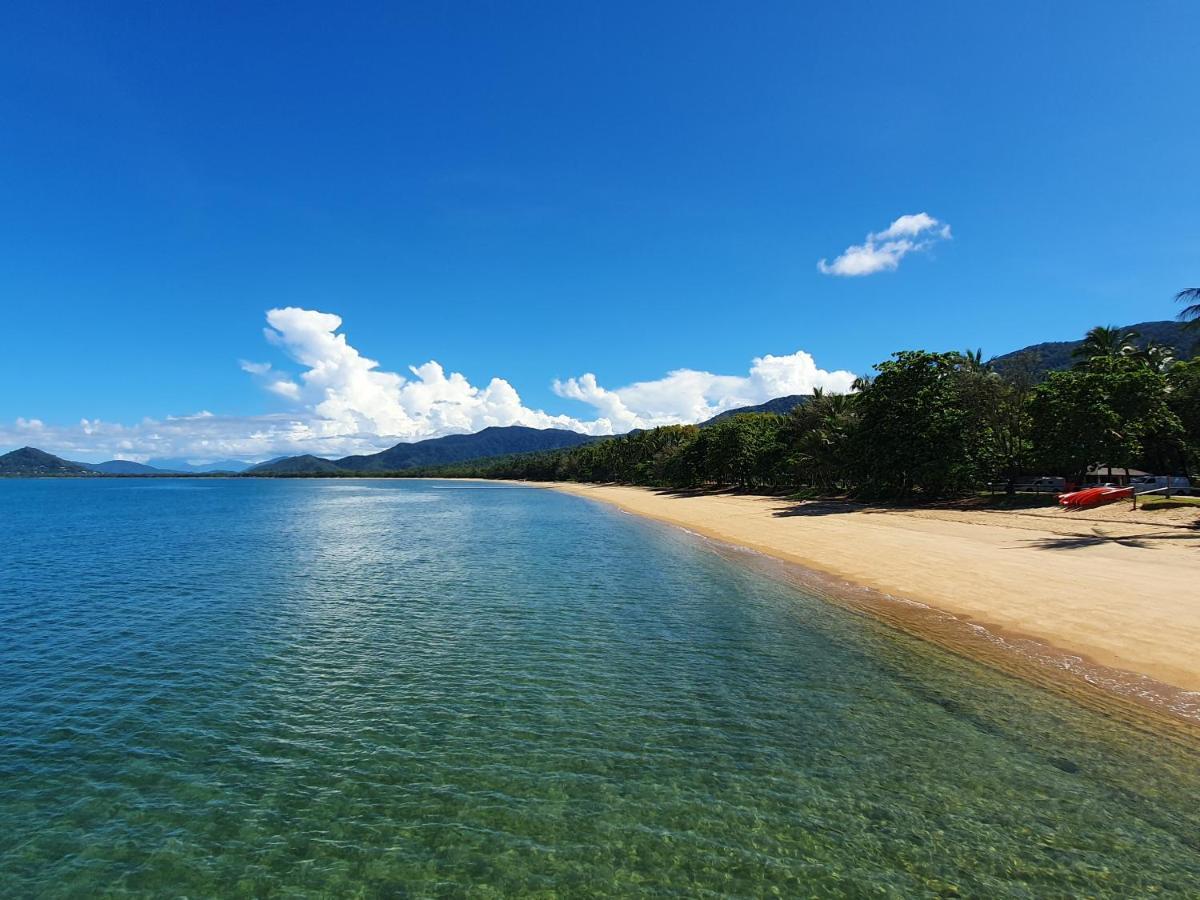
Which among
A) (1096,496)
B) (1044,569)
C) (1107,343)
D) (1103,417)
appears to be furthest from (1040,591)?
(1107,343)

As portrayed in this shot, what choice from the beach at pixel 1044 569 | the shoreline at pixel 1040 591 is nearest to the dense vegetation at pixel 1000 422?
the beach at pixel 1044 569

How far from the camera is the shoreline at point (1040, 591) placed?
13969mm

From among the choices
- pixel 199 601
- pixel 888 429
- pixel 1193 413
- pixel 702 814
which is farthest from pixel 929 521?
pixel 199 601

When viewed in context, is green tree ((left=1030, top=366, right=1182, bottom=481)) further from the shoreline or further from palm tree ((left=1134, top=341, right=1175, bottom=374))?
palm tree ((left=1134, top=341, right=1175, bottom=374))

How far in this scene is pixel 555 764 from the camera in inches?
409

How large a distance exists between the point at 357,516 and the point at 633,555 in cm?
5468

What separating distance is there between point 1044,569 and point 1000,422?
39961 millimetres

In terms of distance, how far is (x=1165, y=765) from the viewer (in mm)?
10055

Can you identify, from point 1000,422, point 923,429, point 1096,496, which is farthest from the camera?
point 1000,422

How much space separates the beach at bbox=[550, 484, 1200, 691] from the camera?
15.9 meters

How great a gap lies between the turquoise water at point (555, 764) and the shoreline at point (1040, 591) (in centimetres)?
188

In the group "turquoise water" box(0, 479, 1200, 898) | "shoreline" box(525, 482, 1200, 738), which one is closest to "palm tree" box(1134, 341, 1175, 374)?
"shoreline" box(525, 482, 1200, 738)

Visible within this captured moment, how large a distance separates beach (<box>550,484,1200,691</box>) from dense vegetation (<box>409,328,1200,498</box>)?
269 inches

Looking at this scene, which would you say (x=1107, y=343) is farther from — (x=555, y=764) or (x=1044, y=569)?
(x=555, y=764)
